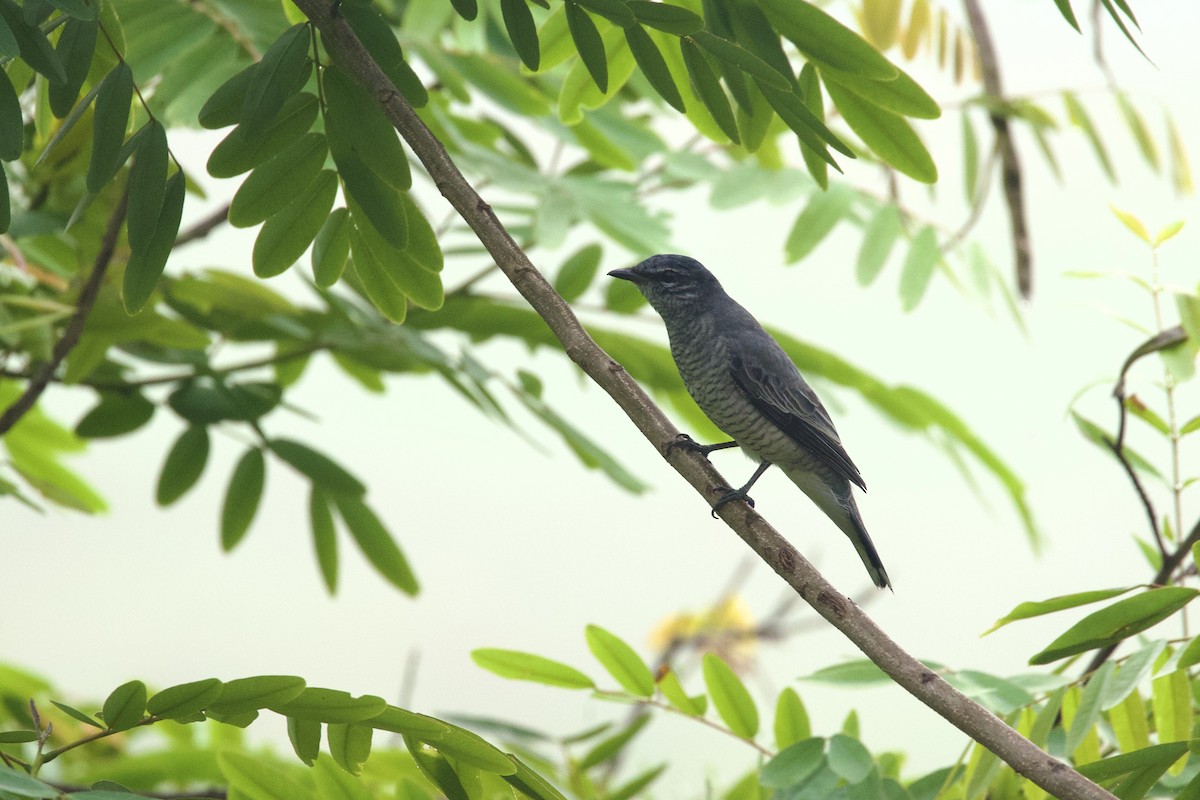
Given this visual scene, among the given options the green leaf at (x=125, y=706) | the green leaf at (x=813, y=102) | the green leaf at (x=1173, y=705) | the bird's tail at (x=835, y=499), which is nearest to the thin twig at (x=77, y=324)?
the green leaf at (x=125, y=706)

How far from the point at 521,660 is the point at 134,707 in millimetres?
732

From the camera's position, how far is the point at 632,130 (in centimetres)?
277

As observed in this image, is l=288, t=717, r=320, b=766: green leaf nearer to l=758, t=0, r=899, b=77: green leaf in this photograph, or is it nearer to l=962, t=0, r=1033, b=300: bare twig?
l=758, t=0, r=899, b=77: green leaf

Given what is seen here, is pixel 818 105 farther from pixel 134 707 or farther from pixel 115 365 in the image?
pixel 115 365

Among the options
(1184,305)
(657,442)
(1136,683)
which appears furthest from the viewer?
(1184,305)

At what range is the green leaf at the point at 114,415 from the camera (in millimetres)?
2783

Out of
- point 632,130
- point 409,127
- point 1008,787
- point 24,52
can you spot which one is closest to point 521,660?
point 1008,787

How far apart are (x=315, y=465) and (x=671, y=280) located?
1.01m

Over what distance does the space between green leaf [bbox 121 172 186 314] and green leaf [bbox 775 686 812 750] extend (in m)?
1.21

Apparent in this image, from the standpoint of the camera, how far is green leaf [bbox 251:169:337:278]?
1655 mm

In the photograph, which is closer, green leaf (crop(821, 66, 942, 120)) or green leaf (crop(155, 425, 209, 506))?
green leaf (crop(821, 66, 942, 120))

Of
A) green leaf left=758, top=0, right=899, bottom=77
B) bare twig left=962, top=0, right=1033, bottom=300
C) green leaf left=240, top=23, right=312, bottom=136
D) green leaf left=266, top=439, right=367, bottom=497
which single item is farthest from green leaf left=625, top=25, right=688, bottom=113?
bare twig left=962, top=0, right=1033, bottom=300

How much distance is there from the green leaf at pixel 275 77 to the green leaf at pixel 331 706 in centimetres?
71

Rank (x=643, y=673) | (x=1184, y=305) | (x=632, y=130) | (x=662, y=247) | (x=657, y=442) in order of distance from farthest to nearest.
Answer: (x=632, y=130) → (x=662, y=247) → (x=643, y=673) → (x=1184, y=305) → (x=657, y=442)
